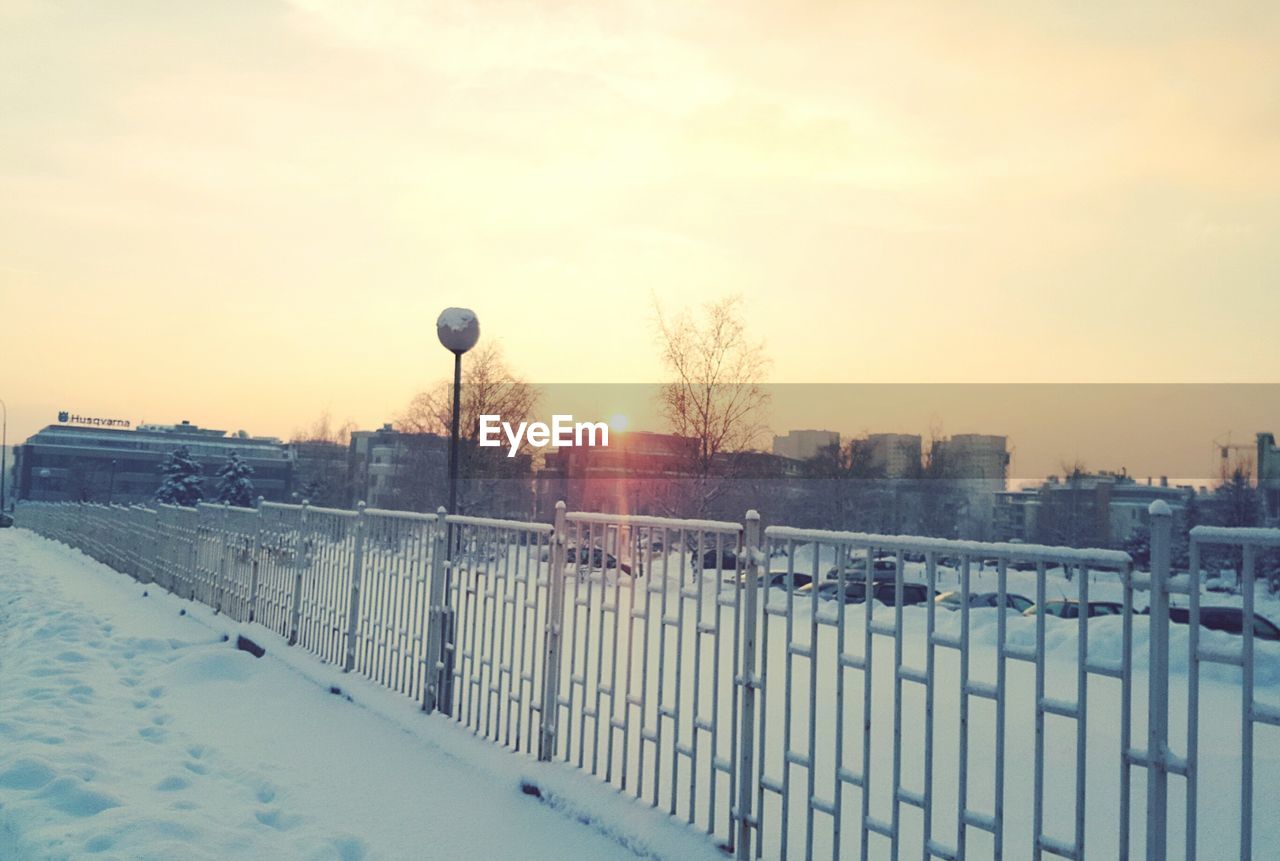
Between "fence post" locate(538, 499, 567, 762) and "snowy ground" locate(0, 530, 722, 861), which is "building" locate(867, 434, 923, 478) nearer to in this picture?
"snowy ground" locate(0, 530, 722, 861)

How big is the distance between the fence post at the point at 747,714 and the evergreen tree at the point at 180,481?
77.3m

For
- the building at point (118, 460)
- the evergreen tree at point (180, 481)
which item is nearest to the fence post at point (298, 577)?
the evergreen tree at point (180, 481)

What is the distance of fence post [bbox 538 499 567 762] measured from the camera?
A: 600 cm

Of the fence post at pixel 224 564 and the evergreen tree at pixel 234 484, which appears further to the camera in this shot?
the evergreen tree at pixel 234 484

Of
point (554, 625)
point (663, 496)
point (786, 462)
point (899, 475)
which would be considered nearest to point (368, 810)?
point (554, 625)

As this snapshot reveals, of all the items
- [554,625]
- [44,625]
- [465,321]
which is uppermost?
[465,321]

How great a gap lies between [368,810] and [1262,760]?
5.83m

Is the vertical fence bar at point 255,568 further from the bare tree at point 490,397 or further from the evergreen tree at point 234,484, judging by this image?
the evergreen tree at point 234,484

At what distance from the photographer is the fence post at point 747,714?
4.45 m

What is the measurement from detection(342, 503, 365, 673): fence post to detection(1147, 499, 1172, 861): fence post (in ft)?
24.7

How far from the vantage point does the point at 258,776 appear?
19.2 feet

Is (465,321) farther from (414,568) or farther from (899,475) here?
(899,475)

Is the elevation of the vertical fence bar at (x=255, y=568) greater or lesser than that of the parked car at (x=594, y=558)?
lesser

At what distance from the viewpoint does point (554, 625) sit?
237 inches
